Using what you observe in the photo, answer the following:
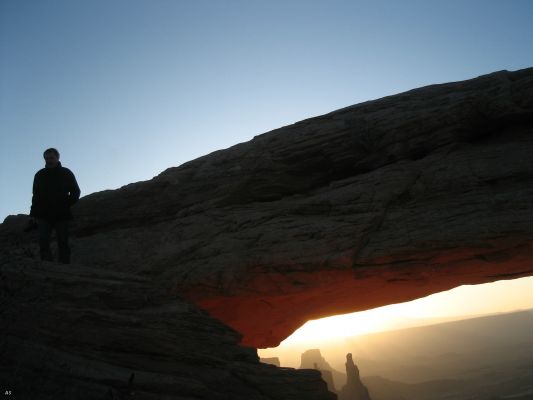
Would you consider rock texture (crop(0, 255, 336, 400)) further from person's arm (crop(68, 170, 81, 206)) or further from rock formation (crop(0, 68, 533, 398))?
person's arm (crop(68, 170, 81, 206))

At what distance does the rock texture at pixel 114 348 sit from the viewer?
6.92 metres

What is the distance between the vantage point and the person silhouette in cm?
1197

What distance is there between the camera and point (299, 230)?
1288 cm

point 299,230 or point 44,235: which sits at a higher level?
point 44,235

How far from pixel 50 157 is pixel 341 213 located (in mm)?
10453

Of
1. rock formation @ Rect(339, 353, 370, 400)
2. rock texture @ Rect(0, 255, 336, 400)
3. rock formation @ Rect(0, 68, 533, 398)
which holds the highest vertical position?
rock formation @ Rect(0, 68, 533, 398)

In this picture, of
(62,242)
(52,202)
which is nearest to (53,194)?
(52,202)

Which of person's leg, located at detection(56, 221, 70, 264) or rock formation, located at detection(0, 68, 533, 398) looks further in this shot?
person's leg, located at detection(56, 221, 70, 264)

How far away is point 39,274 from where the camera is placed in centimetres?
960

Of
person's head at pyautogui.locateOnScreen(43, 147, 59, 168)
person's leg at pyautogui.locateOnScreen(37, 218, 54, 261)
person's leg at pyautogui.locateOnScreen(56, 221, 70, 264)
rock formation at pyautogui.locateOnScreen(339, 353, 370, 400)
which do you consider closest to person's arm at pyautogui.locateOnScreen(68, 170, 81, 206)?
person's head at pyautogui.locateOnScreen(43, 147, 59, 168)

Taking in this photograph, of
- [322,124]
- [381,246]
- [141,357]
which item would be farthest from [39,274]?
[322,124]

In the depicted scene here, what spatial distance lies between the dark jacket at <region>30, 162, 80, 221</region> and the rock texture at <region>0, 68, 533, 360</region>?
5.17 ft

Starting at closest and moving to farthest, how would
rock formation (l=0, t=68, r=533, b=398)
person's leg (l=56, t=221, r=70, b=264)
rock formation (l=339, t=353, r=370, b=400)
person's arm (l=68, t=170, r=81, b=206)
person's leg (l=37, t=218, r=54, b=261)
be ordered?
1. rock formation (l=0, t=68, r=533, b=398)
2. person's leg (l=37, t=218, r=54, b=261)
3. person's leg (l=56, t=221, r=70, b=264)
4. person's arm (l=68, t=170, r=81, b=206)
5. rock formation (l=339, t=353, r=370, b=400)

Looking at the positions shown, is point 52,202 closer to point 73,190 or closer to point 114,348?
point 73,190
